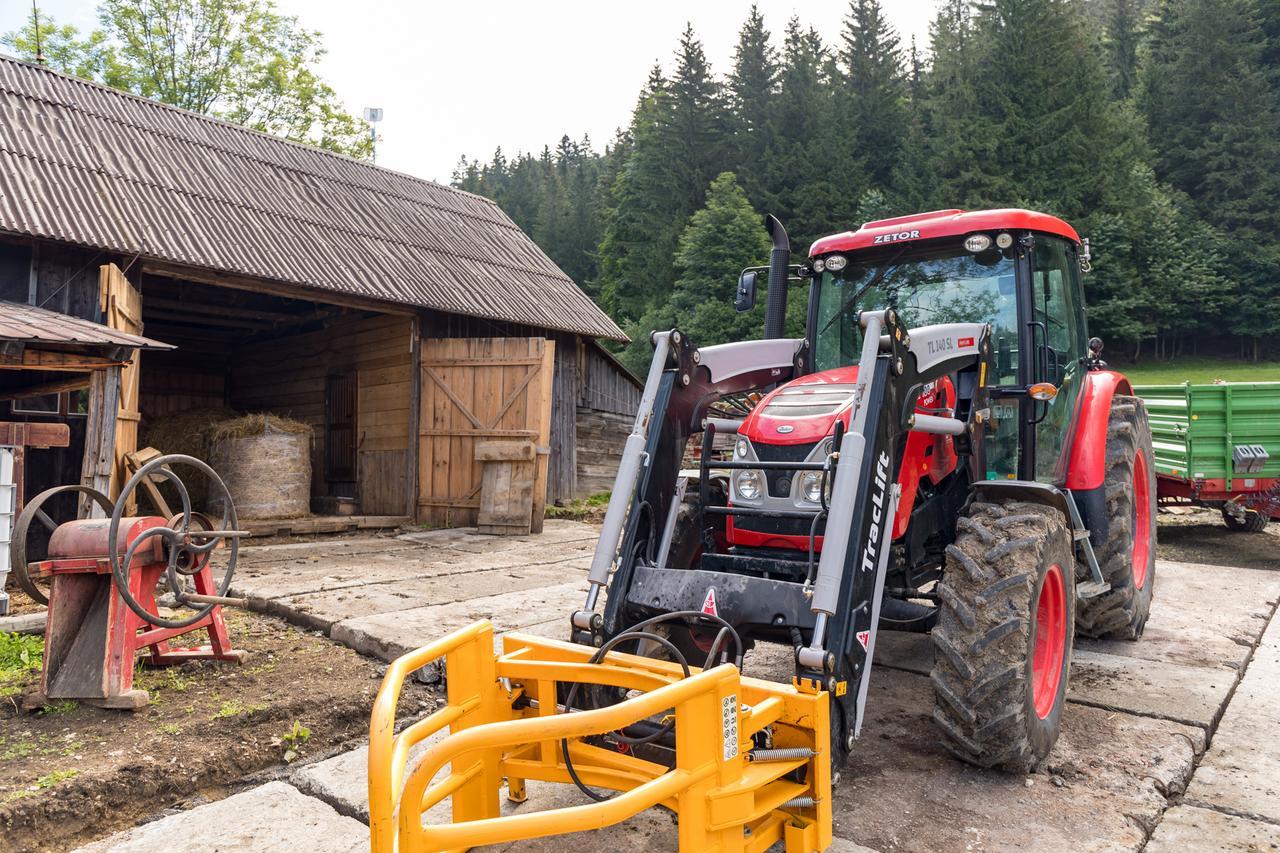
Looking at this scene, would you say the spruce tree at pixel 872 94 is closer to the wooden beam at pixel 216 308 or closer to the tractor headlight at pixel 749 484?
the wooden beam at pixel 216 308

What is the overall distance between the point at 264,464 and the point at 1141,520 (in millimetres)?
10018

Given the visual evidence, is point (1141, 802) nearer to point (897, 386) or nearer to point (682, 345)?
point (897, 386)

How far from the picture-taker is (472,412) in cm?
1119

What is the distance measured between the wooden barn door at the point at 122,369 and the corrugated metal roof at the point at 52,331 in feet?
1.49

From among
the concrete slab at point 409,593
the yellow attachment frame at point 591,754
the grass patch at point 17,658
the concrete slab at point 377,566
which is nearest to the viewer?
the yellow attachment frame at point 591,754

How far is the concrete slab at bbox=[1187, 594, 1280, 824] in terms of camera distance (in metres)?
3.03

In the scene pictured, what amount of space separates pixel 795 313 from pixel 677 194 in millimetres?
12500

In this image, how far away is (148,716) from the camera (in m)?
3.89

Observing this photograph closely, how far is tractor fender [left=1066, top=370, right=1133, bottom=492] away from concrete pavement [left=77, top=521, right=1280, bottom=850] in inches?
41.5

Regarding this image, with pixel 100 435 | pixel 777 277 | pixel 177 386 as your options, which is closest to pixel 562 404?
pixel 100 435

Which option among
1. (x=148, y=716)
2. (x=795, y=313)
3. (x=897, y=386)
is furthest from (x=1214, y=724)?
(x=795, y=313)

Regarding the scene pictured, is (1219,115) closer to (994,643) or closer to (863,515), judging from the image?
(994,643)

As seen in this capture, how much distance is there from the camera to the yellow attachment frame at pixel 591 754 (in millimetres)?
1925

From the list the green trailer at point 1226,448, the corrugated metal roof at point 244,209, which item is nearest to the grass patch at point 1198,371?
the green trailer at point 1226,448
